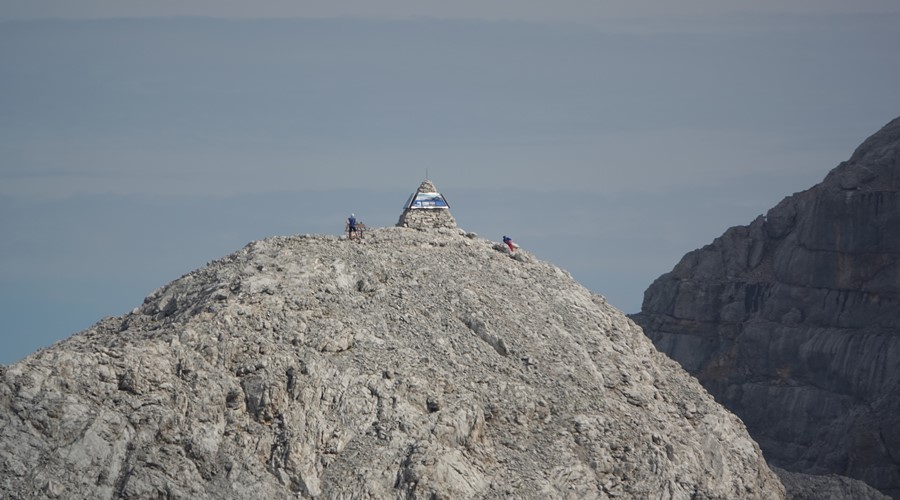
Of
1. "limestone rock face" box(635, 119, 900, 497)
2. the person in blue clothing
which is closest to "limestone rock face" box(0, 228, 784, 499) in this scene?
the person in blue clothing

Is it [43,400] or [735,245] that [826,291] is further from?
[43,400]

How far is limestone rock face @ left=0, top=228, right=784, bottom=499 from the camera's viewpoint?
78.9 metres

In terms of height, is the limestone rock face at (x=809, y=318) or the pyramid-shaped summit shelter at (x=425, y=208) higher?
the pyramid-shaped summit shelter at (x=425, y=208)

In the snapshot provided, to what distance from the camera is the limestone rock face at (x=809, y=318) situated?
161125 mm

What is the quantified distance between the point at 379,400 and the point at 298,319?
5.17 m

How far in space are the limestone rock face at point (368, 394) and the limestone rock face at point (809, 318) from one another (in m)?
61.9

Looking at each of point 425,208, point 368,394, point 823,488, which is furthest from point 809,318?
point 368,394

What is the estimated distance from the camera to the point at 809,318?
171 metres

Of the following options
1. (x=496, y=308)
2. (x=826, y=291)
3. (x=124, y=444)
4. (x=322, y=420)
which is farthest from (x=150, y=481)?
(x=826, y=291)

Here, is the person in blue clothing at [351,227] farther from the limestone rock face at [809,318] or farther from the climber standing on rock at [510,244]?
the limestone rock face at [809,318]

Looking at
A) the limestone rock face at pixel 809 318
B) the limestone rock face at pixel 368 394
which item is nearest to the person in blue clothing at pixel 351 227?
the limestone rock face at pixel 368 394

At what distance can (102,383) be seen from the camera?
263 ft

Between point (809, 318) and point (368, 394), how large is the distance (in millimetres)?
92701

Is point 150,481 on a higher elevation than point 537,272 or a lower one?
lower
